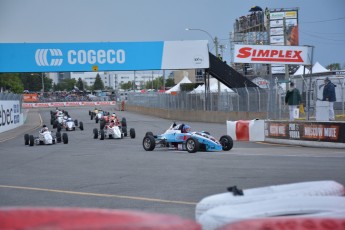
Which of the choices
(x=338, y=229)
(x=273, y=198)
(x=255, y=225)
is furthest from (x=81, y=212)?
(x=273, y=198)

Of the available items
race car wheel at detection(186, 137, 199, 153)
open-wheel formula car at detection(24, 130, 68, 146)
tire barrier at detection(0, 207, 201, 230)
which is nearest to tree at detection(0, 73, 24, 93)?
open-wheel formula car at detection(24, 130, 68, 146)

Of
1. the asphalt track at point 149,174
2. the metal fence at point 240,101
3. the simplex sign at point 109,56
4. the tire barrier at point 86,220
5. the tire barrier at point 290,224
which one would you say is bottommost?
the asphalt track at point 149,174

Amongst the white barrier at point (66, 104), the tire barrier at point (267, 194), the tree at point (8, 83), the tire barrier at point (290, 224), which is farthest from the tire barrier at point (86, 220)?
the white barrier at point (66, 104)

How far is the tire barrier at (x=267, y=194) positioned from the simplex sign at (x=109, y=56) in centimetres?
3340

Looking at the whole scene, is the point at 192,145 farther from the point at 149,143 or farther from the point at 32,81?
the point at 32,81

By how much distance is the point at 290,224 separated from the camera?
3.49 m

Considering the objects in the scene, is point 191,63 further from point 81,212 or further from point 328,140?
point 81,212

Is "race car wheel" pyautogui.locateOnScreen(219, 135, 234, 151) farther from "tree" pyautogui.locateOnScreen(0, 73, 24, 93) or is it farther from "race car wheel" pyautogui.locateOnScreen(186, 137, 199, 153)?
"tree" pyautogui.locateOnScreen(0, 73, 24, 93)

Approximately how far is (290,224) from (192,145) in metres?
14.8

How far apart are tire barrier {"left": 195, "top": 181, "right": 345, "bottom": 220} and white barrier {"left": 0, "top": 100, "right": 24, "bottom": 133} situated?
34.1 m

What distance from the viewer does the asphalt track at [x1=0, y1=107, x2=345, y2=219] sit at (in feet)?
30.7

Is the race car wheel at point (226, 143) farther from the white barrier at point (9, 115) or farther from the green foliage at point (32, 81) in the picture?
the green foliage at point (32, 81)

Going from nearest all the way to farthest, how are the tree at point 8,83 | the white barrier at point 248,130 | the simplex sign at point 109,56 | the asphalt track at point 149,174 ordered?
the asphalt track at point 149,174 → the white barrier at point 248,130 → the simplex sign at point 109,56 → the tree at point 8,83

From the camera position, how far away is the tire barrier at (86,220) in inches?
118
